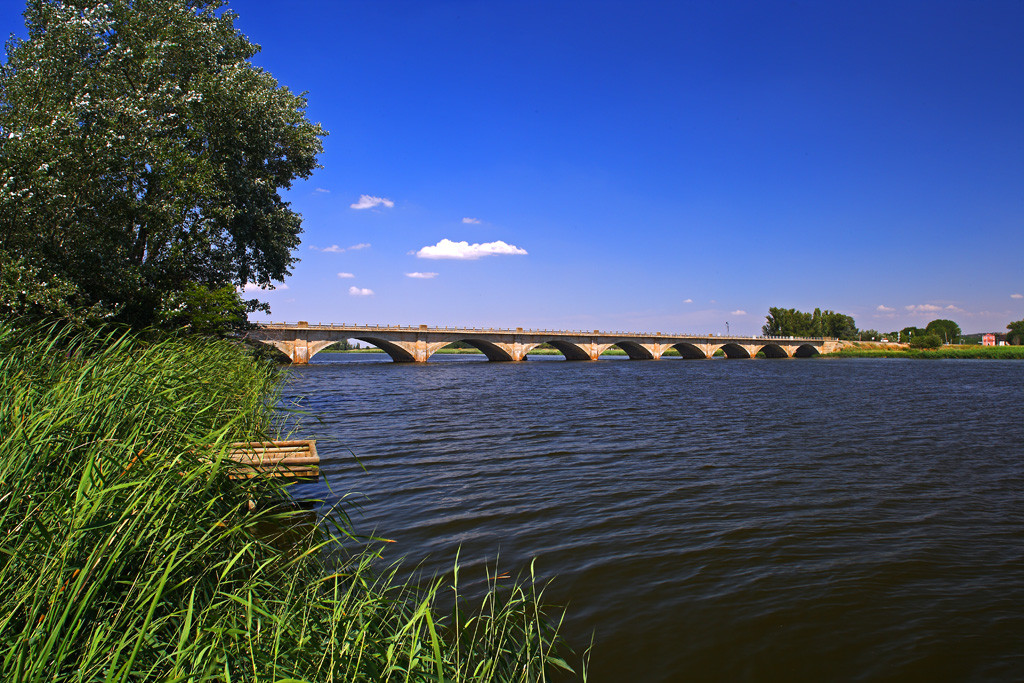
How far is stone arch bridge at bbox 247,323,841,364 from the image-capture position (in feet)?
192

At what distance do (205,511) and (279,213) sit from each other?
78.2ft

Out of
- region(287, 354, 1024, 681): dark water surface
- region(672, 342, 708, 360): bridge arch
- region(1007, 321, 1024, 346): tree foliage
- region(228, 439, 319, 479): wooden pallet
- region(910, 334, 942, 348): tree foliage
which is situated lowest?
region(287, 354, 1024, 681): dark water surface

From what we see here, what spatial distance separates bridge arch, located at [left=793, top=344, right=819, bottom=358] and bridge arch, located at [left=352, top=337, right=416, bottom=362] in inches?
3143

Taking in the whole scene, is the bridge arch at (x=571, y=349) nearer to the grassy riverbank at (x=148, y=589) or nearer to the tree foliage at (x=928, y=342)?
the tree foliage at (x=928, y=342)

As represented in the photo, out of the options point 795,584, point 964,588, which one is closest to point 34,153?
point 795,584

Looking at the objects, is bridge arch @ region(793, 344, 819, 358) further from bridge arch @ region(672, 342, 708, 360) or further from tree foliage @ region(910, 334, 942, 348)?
bridge arch @ region(672, 342, 708, 360)

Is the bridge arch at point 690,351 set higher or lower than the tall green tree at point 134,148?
lower

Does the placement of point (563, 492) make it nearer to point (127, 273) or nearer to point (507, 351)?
point (127, 273)

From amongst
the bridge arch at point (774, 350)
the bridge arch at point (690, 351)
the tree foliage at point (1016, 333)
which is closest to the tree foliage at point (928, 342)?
the bridge arch at point (774, 350)

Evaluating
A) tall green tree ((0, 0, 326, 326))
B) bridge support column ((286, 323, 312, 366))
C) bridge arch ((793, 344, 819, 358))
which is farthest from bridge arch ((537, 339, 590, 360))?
tall green tree ((0, 0, 326, 326))

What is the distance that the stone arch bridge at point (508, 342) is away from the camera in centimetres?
5856

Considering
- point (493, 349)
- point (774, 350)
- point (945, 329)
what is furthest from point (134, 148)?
point (945, 329)

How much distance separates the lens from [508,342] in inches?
2990

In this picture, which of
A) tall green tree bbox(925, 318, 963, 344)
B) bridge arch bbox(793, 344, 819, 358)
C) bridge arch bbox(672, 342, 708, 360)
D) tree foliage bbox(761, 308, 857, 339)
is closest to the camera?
bridge arch bbox(672, 342, 708, 360)
